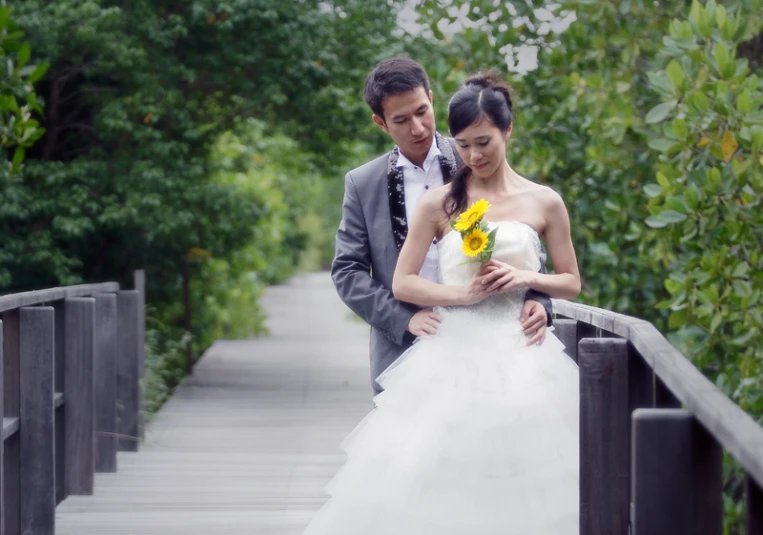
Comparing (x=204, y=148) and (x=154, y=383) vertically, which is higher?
(x=204, y=148)

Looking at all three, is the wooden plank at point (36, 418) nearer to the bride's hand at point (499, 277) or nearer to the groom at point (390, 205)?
the groom at point (390, 205)

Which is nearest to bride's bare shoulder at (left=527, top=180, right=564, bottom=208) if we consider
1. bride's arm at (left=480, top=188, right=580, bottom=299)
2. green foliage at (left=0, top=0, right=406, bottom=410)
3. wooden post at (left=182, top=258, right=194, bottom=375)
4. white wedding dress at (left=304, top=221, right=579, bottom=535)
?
bride's arm at (left=480, top=188, right=580, bottom=299)

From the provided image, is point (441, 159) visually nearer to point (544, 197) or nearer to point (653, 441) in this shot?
point (544, 197)

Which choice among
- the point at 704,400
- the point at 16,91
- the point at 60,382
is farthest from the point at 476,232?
the point at 16,91

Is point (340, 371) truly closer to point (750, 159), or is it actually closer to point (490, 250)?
point (750, 159)

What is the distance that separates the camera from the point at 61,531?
18.6 feet

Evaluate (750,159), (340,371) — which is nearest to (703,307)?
(750,159)

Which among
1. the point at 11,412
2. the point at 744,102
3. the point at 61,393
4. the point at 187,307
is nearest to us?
the point at 11,412

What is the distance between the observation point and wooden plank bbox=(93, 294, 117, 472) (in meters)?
7.21

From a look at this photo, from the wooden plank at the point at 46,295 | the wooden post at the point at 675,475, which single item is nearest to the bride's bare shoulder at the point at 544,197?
the wooden post at the point at 675,475

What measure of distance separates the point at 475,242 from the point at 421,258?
32 cm

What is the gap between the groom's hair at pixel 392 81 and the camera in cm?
382

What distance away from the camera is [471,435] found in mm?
3393

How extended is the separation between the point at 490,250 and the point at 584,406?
0.48 metres
